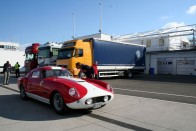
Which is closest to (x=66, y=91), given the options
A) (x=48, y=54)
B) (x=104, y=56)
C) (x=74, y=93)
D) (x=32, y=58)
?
(x=74, y=93)

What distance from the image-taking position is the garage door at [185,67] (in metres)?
Result: 28.5

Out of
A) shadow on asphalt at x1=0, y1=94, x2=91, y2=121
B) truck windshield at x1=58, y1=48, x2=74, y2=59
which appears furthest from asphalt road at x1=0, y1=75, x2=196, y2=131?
truck windshield at x1=58, y1=48, x2=74, y2=59

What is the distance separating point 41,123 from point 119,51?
53.3 feet

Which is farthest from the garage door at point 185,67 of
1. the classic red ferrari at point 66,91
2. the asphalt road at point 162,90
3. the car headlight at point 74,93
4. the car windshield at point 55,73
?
the car headlight at point 74,93

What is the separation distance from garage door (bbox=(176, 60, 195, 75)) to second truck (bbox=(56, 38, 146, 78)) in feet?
25.5

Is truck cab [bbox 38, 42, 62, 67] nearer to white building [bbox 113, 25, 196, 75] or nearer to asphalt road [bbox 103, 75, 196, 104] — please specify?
asphalt road [bbox 103, 75, 196, 104]

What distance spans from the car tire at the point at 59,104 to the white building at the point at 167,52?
25.1m

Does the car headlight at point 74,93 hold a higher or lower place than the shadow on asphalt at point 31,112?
higher

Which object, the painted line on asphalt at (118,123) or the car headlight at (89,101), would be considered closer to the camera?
the painted line on asphalt at (118,123)

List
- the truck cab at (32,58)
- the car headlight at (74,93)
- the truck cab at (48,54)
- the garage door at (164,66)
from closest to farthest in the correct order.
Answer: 1. the car headlight at (74,93)
2. the truck cab at (48,54)
3. the truck cab at (32,58)
4. the garage door at (164,66)

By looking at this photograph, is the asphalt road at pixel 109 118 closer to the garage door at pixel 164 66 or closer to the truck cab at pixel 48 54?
→ the truck cab at pixel 48 54

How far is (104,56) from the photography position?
1914 cm

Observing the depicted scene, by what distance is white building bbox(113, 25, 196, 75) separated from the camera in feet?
94.5

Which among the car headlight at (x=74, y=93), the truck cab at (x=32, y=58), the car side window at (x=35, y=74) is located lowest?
the car headlight at (x=74, y=93)
